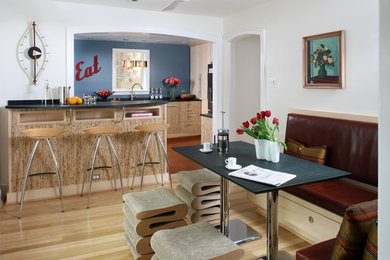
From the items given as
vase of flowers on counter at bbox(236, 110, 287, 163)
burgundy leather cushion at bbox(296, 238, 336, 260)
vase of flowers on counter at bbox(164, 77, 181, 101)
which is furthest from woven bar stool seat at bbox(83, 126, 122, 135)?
vase of flowers on counter at bbox(164, 77, 181, 101)

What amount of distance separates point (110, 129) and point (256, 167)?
225 centimetres

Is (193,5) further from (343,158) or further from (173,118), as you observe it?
(173,118)

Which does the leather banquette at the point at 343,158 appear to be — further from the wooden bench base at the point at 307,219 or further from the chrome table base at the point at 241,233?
the chrome table base at the point at 241,233

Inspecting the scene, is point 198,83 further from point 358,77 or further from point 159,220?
point 159,220

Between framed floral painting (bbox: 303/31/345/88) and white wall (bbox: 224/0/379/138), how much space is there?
6 centimetres

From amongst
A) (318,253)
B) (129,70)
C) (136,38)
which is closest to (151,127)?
(318,253)

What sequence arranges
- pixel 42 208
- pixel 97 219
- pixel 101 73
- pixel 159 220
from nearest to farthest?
pixel 159 220, pixel 97 219, pixel 42 208, pixel 101 73

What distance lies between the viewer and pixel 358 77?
3383 millimetres

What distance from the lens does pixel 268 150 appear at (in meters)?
2.72

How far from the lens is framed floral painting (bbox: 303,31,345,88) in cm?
354

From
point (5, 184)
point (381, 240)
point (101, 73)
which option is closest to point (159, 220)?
point (381, 240)

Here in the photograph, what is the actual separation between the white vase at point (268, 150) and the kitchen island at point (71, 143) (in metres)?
2.23

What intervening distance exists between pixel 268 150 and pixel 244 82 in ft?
10.8

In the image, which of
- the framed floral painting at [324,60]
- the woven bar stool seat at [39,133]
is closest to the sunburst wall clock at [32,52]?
the woven bar stool seat at [39,133]
